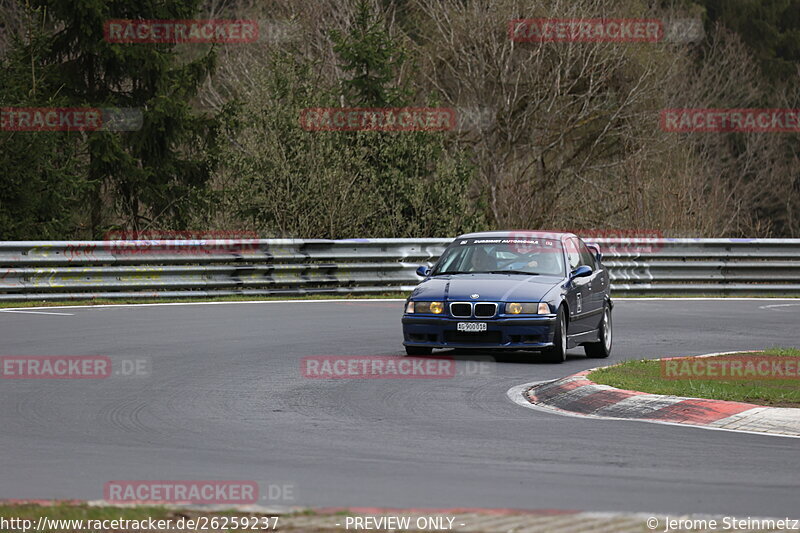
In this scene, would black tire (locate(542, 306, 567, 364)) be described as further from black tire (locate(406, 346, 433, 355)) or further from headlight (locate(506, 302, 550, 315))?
black tire (locate(406, 346, 433, 355))

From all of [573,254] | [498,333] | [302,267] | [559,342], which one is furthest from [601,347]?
[302,267]

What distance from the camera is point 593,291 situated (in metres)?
16.2

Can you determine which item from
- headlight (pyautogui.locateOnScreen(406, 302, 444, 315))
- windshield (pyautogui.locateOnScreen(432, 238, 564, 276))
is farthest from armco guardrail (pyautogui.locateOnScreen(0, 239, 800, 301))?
headlight (pyautogui.locateOnScreen(406, 302, 444, 315))

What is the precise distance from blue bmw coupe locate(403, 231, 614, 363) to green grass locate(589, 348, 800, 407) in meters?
1.24

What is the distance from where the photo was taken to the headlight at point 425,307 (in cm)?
1488

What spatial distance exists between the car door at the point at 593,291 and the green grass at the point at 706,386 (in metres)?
1.97

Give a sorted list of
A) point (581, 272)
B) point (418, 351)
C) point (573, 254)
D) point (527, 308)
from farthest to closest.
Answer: point (573, 254) → point (581, 272) → point (418, 351) → point (527, 308)

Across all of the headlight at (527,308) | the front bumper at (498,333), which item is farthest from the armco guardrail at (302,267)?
the headlight at (527,308)

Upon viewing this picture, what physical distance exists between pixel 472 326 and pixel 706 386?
3293 millimetres

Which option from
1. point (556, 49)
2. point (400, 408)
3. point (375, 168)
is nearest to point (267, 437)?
point (400, 408)

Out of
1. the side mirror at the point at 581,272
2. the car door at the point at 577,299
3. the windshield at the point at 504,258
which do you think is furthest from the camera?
the windshield at the point at 504,258

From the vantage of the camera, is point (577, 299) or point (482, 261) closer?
point (577, 299)

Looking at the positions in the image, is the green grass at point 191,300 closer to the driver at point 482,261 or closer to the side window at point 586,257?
the side window at point 586,257

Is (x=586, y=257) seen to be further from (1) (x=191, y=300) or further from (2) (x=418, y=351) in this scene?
(1) (x=191, y=300)
